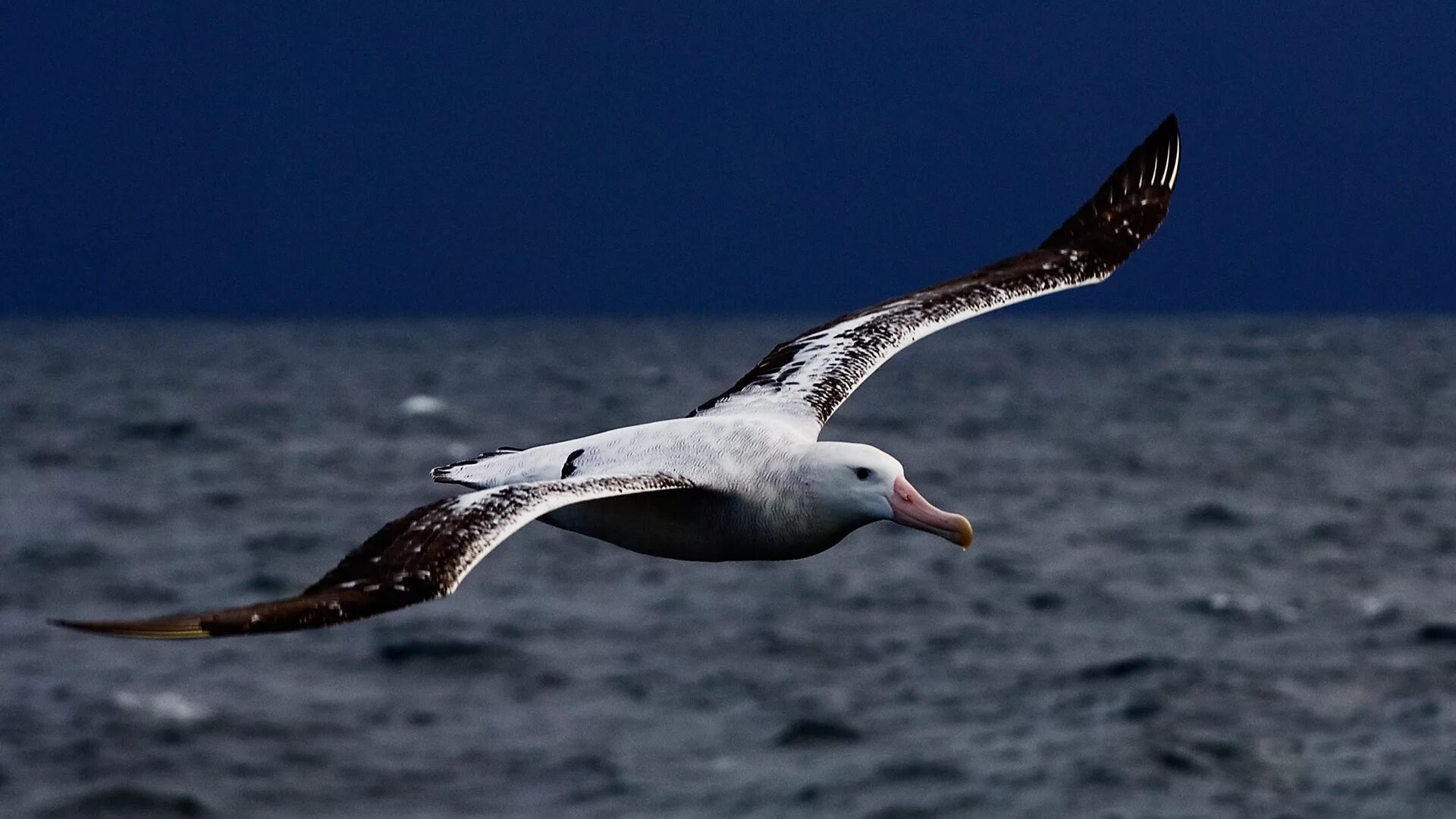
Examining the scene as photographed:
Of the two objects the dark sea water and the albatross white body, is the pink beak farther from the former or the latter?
the dark sea water

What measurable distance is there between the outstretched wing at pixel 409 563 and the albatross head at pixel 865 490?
28.0 inches

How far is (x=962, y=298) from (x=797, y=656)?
50.4ft

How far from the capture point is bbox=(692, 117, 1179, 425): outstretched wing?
10531 millimetres

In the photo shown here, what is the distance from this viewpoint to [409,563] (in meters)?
7.64

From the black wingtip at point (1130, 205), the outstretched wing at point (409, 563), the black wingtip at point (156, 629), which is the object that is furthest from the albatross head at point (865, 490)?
the black wingtip at point (1130, 205)

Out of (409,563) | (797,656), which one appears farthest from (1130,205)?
(797,656)

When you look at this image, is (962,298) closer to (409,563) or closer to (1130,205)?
(1130,205)

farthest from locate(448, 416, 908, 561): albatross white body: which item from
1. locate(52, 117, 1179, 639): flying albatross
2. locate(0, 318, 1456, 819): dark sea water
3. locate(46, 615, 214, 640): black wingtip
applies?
locate(0, 318, 1456, 819): dark sea water

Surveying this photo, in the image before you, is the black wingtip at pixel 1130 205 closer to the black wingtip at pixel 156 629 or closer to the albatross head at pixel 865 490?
the albatross head at pixel 865 490

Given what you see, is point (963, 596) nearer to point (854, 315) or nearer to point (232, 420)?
point (854, 315)

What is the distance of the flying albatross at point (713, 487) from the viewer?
7480 mm

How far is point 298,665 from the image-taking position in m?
26.9

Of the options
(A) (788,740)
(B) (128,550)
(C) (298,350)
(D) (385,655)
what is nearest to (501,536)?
(A) (788,740)

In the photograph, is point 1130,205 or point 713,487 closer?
point 713,487
